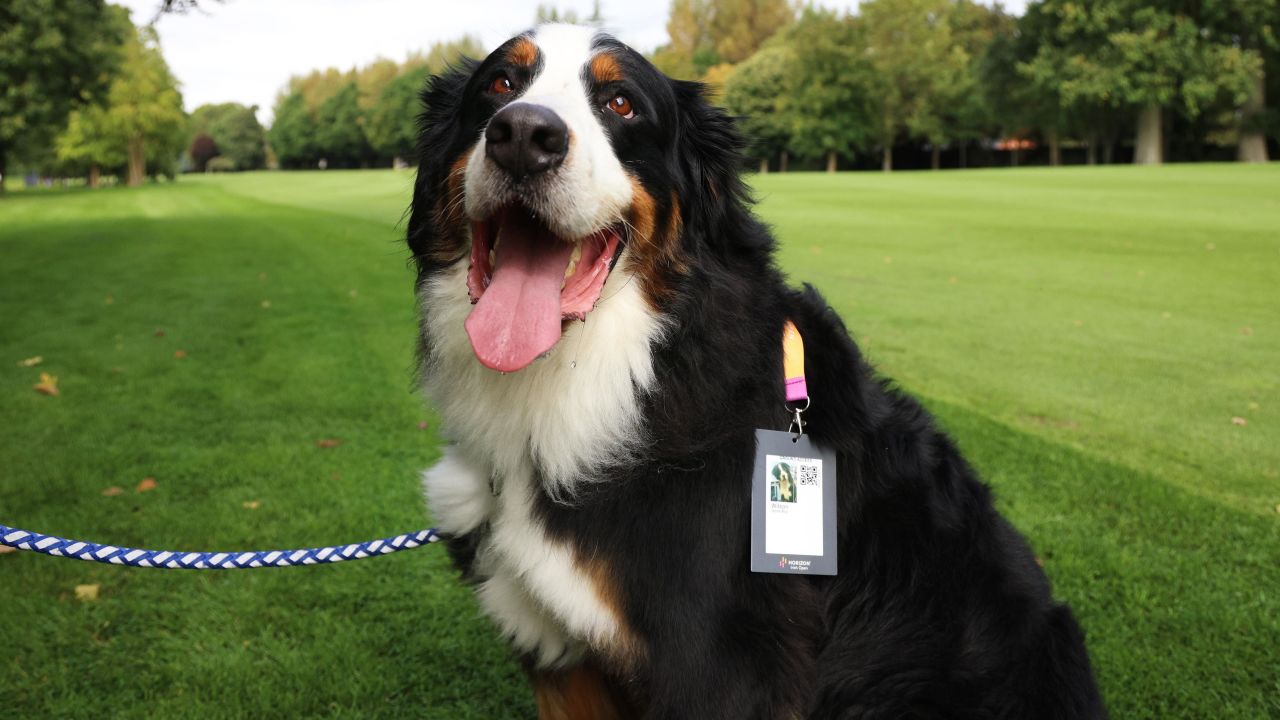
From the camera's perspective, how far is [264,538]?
174 inches

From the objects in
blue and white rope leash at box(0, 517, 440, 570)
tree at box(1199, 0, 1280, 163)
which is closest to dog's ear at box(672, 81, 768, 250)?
blue and white rope leash at box(0, 517, 440, 570)

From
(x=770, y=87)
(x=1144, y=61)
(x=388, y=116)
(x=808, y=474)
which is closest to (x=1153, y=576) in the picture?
(x=808, y=474)

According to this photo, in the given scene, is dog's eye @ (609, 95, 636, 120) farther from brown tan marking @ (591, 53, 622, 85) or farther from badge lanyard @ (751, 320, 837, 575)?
badge lanyard @ (751, 320, 837, 575)

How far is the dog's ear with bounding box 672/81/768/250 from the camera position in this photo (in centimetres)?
247

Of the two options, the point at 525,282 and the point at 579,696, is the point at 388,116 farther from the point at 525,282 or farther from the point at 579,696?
the point at 579,696

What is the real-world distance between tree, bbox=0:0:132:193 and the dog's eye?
3326 centimetres

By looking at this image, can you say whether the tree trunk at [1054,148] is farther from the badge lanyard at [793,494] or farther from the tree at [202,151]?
the tree at [202,151]

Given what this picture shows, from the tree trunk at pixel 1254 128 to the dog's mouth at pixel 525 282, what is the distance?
53997 mm

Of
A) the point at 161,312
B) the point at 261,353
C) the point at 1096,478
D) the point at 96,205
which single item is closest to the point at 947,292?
the point at 1096,478

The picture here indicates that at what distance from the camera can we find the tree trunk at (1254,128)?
45.5m

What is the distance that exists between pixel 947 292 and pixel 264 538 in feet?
31.2

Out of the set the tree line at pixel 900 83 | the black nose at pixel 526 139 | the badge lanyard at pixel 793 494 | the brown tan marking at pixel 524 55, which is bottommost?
the badge lanyard at pixel 793 494

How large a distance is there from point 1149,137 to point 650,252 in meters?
54.3

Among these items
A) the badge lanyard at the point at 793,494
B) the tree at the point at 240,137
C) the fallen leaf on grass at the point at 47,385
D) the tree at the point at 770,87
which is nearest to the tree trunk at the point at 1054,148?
the tree at the point at 770,87
